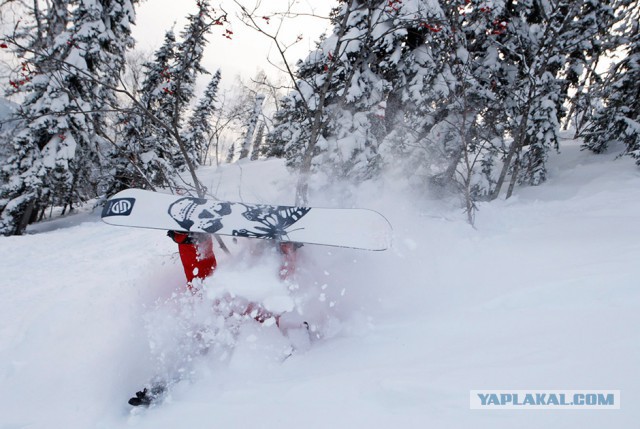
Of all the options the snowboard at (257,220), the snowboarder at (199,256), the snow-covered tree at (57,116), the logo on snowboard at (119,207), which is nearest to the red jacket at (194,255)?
the snowboarder at (199,256)

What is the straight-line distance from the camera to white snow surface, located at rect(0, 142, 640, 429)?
7.88 ft

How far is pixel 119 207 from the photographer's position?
15.5 feet

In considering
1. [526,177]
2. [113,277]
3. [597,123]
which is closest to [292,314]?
[113,277]

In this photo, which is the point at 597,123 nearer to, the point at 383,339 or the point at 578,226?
the point at 578,226

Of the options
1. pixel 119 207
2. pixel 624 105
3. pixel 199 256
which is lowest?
pixel 199 256

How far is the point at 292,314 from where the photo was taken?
152 inches

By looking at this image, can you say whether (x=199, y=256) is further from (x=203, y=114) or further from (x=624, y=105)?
(x=203, y=114)

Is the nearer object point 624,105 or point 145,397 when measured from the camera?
point 145,397

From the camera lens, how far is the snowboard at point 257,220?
410 centimetres

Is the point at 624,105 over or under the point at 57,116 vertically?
over

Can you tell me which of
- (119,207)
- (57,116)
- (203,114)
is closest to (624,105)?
(119,207)

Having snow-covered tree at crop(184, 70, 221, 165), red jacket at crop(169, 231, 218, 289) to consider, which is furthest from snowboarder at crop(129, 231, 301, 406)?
snow-covered tree at crop(184, 70, 221, 165)

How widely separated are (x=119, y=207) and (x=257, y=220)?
2.06 meters

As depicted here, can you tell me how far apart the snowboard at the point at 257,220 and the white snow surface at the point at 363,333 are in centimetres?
47
